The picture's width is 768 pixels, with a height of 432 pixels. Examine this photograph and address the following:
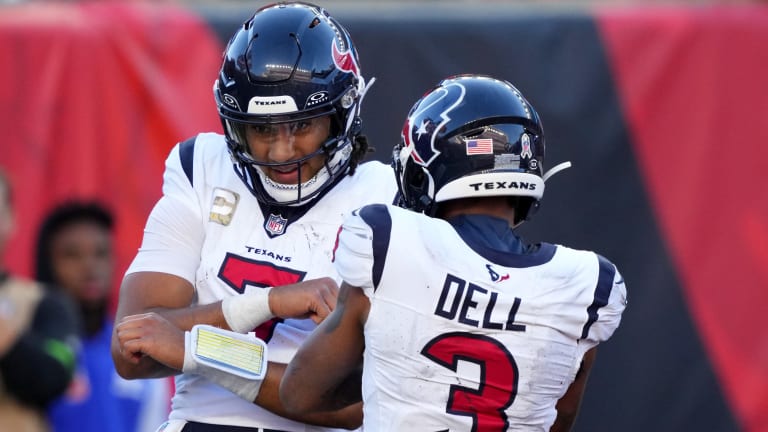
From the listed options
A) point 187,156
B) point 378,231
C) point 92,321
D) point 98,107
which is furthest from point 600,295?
point 98,107

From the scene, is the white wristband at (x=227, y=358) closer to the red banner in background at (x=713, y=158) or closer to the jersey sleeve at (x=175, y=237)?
the jersey sleeve at (x=175, y=237)

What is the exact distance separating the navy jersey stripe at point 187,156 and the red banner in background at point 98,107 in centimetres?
273

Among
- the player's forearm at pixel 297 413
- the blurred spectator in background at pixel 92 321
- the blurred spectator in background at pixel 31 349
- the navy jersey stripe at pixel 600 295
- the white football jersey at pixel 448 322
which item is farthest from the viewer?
the blurred spectator in background at pixel 92 321

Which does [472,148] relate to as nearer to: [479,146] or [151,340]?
[479,146]

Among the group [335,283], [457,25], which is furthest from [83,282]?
[335,283]

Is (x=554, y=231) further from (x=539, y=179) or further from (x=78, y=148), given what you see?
(x=539, y=179)

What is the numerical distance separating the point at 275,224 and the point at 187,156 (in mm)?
341

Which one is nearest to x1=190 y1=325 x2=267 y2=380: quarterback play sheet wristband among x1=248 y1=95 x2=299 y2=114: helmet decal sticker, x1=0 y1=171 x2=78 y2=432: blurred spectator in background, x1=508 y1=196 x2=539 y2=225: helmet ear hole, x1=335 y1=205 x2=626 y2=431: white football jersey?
x1=335 y1=205 x2=626 y2=431: white football jersey

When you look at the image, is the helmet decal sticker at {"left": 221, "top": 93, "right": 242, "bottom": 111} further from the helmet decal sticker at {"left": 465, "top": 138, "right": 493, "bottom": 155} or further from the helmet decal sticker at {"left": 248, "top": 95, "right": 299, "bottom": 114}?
the helmet decal sticker at {"left": 465, "top": 138, "right": 493, "bottom": 155}

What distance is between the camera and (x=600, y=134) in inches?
250

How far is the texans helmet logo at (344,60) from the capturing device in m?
3.49

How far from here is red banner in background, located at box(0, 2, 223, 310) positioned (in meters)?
6.23

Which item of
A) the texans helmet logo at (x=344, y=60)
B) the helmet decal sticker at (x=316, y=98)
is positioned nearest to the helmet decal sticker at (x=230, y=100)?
the helmet decal sticker at (x=316, y=98)

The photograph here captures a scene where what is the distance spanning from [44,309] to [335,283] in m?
2.65
